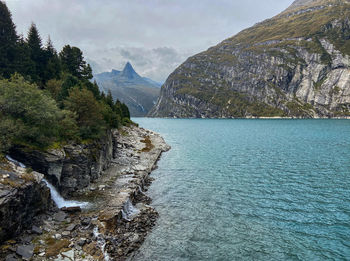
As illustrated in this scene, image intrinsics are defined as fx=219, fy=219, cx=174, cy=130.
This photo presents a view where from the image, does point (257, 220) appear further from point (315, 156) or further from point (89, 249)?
point (315, 156)

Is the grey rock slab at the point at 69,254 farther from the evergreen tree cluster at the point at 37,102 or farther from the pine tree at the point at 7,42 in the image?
the pine tree at the point at 7,42

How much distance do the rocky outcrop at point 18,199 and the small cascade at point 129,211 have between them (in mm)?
7908

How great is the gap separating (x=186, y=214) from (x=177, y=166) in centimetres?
2289

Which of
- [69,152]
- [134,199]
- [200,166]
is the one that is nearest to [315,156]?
[200,166]

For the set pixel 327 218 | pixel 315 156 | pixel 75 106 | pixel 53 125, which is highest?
pixel 75 106

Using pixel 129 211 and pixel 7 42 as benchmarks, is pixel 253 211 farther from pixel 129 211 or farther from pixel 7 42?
pixel 7 42

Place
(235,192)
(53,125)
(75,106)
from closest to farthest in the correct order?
(53,125), (235,192), (75,106)

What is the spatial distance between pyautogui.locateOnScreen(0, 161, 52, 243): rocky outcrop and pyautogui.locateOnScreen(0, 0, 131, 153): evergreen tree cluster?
3.51m

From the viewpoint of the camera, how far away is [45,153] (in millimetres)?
25234

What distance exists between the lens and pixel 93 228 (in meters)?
20.3

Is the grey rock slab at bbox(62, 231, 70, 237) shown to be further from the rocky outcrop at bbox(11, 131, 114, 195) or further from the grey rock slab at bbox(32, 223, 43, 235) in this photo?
the rocky outcrop at bbox(11, 131, 114, 195)

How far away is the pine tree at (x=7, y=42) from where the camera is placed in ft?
156

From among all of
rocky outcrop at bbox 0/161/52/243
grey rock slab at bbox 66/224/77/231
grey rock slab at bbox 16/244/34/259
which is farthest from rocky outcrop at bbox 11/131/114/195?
grey rock slab at bbox 16/244/34/259

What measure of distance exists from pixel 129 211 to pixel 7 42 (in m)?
50.0
